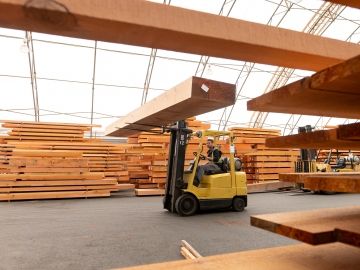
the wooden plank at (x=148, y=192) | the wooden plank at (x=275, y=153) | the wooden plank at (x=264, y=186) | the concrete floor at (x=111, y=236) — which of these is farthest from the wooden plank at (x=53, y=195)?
the wooden plank at (x=275, y=153)

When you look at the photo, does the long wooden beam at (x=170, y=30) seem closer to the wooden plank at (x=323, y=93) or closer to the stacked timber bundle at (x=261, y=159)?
the wooden plank at (x=323, y=93)

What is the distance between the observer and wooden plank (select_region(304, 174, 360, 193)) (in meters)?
1.43

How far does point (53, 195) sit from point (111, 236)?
5.61 m

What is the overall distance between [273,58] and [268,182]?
11246 mm

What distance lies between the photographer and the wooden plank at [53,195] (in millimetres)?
9461

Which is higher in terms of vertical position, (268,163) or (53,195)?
(268,163)

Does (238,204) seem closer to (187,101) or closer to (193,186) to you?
(193,186)

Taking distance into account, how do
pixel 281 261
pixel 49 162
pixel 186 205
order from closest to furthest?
pixel 281 261 → pixel 186 205 → pixel 49 162

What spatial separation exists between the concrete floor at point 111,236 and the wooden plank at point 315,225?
2.29m

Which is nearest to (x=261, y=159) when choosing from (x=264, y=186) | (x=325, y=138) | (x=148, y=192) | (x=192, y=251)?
(x=264, y=186)

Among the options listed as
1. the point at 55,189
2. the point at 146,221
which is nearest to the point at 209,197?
the point at 146,221

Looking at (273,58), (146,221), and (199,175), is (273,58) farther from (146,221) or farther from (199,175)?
(199,175)

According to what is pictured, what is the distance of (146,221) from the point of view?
616 cm

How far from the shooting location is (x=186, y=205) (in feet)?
23.4
